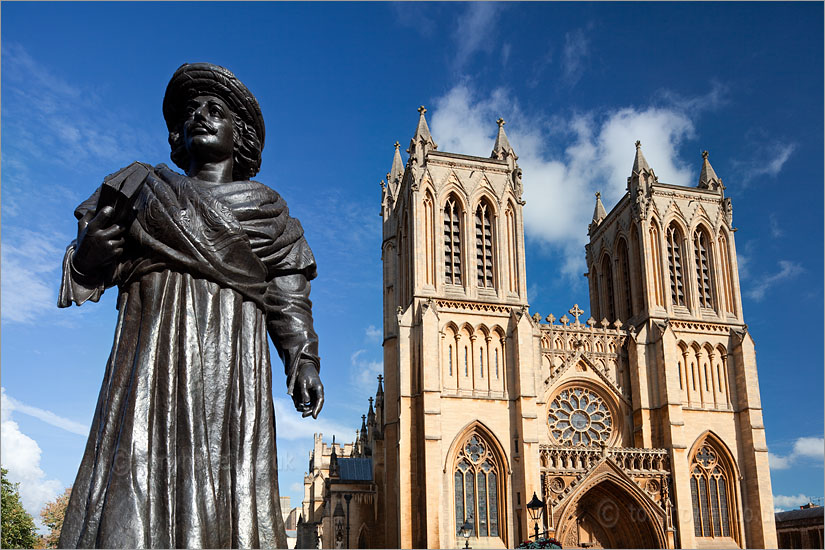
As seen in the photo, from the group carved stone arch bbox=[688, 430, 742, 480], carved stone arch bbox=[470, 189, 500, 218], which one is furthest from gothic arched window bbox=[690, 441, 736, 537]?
carved stone arch bbox=[470, 189, 500, 218]

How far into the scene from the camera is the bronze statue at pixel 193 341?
338 centimetres

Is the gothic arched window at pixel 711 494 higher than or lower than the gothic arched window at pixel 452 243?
lower

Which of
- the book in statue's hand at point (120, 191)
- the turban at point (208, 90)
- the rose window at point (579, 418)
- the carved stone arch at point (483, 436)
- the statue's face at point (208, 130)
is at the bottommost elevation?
the book in statue's hand at point (120, 191)

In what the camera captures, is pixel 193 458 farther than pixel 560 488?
No

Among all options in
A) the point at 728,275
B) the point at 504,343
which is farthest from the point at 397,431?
the point at 728,275

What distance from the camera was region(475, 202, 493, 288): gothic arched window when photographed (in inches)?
1332

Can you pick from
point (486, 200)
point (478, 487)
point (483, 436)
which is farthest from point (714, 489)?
point (486, 200)

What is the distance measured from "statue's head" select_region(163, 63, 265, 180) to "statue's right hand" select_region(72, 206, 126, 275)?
26.5 inches

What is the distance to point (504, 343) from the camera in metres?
32.7

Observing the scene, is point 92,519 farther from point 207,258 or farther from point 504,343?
point 504,343

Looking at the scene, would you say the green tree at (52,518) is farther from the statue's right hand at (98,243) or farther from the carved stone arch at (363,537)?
the statue's right hand at (98,243)

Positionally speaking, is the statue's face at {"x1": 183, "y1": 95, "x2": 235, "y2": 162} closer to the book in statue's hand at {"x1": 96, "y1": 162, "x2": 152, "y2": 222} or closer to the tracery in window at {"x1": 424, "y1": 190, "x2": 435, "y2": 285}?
the book in statue's hand at {"x1": 96, "y1": 162, "x2": 152, "y2": 222}

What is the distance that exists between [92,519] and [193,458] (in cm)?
45

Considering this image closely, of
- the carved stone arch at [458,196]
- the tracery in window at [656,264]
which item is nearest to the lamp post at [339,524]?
the carved stone arch at [458,196]
